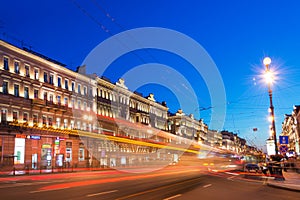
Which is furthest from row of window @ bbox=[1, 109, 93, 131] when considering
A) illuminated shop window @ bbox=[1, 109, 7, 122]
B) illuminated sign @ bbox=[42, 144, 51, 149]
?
illuminated sign @ bbox=[42, 144, 51, 149]

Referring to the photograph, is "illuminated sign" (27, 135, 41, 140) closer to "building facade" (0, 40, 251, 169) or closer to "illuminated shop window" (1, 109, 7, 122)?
"building facade" (0, 40, 251, 169)

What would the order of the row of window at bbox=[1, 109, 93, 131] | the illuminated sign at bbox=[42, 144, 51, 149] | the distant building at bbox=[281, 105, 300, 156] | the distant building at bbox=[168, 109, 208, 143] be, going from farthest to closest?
the distant building at bbox=[168, 109, 208, 143] < the distant building at bbox=[281, 105, 300, 156] < the illuminated sign at bbox=[42, 144, 51, 149] < the row of window at bbox=[1, 109, 93, 131]

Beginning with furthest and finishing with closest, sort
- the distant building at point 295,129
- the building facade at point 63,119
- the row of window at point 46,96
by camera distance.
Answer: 1. the distant building at point 295,129
2. the building facade at point 63,119
3. the row of window at point 46,96

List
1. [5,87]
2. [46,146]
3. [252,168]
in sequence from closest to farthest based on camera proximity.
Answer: [252,168]
[5,87]
[46,146]

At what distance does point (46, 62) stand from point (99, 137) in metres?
16.1

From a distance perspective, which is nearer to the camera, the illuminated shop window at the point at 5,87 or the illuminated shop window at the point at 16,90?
the illuminated shop window at the point at 5,87

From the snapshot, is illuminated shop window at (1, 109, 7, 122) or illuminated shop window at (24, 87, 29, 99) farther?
illuminated shop window at (24, 87, 29, 99)

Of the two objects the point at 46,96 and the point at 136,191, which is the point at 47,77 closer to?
the point at 46,96

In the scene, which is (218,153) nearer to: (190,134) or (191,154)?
(191,154)

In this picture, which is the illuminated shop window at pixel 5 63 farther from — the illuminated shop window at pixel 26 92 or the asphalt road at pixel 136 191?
the asphalt road at pixel 136 191

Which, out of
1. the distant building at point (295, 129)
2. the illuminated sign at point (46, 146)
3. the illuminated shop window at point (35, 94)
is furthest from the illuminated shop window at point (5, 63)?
the distant building at point (295, 129)

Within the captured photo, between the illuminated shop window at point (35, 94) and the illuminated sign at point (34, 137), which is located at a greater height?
the illuminated shop window at point (35, 94)

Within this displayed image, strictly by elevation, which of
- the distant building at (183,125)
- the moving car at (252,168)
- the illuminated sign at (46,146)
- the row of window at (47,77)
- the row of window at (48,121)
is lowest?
the moving car at (252,168)

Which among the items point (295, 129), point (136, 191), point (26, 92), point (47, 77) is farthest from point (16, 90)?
point (295, 129)
